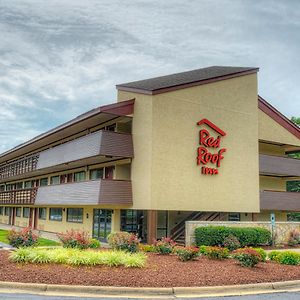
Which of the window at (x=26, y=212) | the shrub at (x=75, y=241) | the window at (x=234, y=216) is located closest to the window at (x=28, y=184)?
the window at (x=26, y=212)

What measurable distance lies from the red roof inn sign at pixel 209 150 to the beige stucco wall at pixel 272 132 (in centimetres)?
548

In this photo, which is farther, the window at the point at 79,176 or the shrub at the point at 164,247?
the window at the point at 79,176

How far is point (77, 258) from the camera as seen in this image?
15281mm

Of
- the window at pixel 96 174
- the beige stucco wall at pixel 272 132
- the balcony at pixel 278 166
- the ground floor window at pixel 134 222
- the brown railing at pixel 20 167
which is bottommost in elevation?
the ground floor window at pixel 134 222

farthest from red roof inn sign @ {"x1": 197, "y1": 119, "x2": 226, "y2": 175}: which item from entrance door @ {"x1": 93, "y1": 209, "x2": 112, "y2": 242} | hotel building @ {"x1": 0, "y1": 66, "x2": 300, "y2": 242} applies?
entrance door @ {"x1": 93, "y1": 209, "x2": 112, "y2": 242}

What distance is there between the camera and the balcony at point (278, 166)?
33.5 meters

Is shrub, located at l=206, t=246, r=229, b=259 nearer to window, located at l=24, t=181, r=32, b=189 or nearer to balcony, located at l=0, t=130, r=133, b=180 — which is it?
balcony, located at l=0, t=130, r=133, b=180

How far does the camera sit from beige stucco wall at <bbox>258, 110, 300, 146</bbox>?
3438 centimetres

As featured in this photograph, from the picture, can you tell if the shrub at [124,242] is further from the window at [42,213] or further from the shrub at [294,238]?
the window at [42,213]

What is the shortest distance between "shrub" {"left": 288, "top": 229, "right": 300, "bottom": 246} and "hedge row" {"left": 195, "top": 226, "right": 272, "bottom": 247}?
2.92m

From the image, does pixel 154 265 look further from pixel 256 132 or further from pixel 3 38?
pixel 256 132

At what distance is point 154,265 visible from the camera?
52.4 feet

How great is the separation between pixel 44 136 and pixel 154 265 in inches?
1010

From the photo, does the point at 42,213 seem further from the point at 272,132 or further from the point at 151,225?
the point at 272,132
